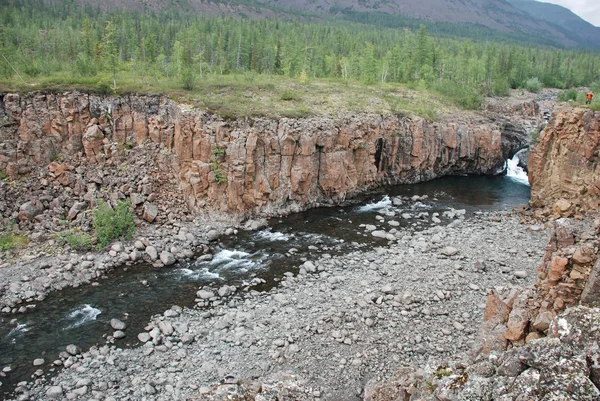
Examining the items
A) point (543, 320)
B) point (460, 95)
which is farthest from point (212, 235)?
point (460, 95)

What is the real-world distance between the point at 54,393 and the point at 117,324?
506cm

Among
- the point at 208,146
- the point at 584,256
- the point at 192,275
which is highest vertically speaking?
the point at 584,256

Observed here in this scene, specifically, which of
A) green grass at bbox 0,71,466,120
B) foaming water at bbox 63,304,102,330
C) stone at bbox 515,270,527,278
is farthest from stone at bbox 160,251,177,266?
stone at bbox 515,270,527,278

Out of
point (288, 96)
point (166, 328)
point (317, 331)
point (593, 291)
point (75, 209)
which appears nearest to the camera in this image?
point (593, 291)

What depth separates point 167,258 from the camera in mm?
29453

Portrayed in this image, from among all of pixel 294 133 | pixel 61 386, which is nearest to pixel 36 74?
pixel 294 133

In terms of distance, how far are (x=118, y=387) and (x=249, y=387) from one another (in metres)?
7.96

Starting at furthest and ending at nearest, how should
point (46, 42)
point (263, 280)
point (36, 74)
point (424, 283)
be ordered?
point (46, 42), point (36, 74), point (263, 280), point (424, 283)

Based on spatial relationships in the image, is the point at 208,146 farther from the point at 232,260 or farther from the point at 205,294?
the point at 205,294

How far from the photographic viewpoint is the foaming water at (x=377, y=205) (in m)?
40.1

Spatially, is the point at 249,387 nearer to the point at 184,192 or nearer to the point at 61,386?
the point at 61,386

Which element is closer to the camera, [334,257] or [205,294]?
[205,294]

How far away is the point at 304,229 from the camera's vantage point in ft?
116

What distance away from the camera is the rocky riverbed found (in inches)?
714
